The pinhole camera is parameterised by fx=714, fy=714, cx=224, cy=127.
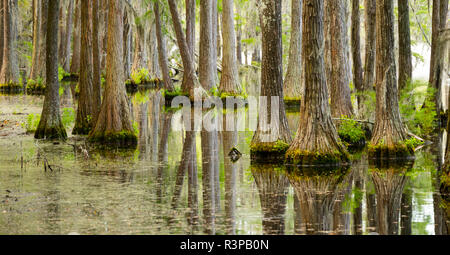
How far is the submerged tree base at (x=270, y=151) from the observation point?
1465cm

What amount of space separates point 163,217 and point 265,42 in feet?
20.9

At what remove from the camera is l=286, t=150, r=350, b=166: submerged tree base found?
532 inches

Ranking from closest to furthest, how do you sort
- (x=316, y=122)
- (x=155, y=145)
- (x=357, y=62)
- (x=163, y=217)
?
(x=163, y=217) < (x=316, y=122) < (x=155, y=145) < (x=357, y=62)

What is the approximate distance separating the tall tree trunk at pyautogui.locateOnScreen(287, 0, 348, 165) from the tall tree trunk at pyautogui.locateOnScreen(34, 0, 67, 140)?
6.60m

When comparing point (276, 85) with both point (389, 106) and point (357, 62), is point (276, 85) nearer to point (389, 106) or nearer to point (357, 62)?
point (389, 106)

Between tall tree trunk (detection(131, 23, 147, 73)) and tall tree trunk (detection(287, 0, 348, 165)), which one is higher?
tall tree trunk (detection(131, 23, 147, 73))

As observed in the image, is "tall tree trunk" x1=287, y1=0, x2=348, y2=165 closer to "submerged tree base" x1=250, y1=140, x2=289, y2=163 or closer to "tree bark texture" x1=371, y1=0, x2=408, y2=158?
"submerged tree base" x1=250, y1=140, x2=289, y2=163

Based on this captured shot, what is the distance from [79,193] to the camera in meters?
11.1

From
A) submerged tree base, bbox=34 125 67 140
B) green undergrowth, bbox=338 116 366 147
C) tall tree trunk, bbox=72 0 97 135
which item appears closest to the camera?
green undergrowth, bbox=338 116 366 147

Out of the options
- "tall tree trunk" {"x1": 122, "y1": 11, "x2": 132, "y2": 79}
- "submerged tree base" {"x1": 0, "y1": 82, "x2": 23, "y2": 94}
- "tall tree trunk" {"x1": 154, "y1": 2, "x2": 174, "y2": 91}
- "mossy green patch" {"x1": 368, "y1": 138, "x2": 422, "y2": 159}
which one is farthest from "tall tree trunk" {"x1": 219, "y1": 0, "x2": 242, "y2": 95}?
"mossy green patch" {"x1": 368, "y1": 138, "x2": 422, "y2": 159}

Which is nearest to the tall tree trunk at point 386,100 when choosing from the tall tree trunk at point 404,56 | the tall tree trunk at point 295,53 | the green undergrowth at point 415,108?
the green undergrowth at point 415,108

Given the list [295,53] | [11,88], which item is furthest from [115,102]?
[11,88]

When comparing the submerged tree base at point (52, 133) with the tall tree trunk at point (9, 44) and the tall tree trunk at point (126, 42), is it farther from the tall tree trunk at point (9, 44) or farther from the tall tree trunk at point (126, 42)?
the tall tree trunk at point (126, 42)
